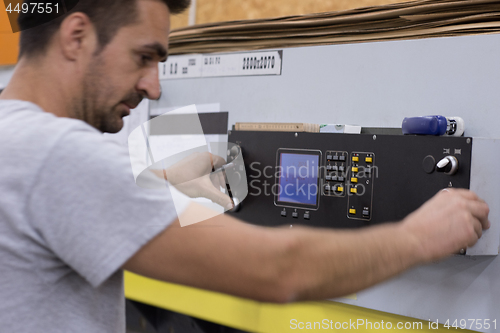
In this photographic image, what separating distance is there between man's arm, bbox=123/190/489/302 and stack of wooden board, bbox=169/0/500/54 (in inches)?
17.1

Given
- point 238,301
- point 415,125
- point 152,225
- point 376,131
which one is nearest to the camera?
point 152,225

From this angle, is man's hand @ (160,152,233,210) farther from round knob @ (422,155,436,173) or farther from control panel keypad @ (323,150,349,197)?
round knob @ (422,155,436,173)

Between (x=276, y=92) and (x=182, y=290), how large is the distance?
0.50 meters

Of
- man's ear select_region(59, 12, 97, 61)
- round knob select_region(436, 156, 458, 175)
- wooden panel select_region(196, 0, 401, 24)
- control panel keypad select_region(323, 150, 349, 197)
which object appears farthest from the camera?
wooden panel select_region(196, 0, 401, 24)

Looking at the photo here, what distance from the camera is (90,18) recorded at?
525mm

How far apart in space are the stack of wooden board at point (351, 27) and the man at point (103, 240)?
37 cm

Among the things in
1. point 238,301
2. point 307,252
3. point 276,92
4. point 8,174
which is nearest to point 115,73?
point 8,174

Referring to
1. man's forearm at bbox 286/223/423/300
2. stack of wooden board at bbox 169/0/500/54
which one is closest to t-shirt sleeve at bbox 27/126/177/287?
man's forearm at bbox 286/223/423/300

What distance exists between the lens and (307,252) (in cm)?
42

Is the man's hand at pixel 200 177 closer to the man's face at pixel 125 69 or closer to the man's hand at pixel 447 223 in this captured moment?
the man's face at pixel 125 69

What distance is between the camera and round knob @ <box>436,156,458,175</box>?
627mm

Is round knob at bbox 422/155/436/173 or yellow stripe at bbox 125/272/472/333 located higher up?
round knob at bbox 422/155/436/173

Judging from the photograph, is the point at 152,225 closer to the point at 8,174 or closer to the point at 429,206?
the point at 8,174

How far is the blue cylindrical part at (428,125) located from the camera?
648 millimetres
